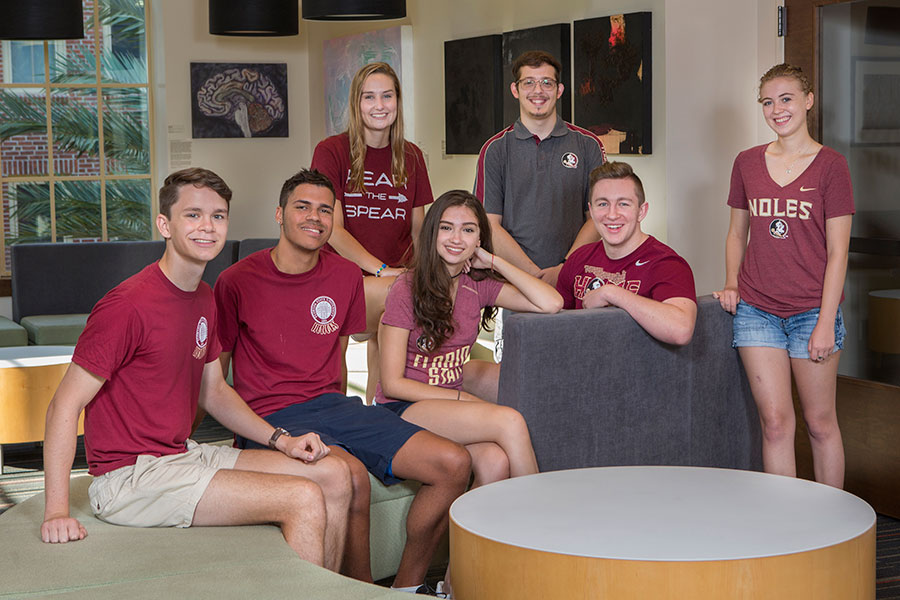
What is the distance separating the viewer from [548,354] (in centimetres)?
330

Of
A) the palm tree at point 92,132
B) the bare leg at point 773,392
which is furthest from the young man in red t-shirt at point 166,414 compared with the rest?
the palm tree at point 92,132

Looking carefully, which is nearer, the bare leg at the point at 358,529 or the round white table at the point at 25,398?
the bare leg at the point at 358,529

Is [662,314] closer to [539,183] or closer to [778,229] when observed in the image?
[778,229]

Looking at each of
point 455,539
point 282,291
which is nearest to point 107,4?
point 282,291

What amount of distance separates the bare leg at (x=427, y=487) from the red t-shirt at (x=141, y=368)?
66 centimetres

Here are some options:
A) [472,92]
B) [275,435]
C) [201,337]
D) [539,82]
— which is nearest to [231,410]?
[275,435]

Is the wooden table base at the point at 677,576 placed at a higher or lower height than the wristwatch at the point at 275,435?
lower

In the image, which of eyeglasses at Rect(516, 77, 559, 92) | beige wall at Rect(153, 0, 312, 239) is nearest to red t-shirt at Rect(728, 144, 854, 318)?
eyeglasses at Rect(516, 77, 559, 92)

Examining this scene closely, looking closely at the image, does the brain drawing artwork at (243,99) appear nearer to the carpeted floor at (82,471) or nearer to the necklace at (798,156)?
the carpeted floor at (82,471)

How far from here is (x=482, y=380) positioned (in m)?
3.77

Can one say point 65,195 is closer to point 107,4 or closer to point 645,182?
point 107,4

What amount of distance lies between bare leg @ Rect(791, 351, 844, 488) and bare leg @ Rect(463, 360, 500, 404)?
3.22 ft

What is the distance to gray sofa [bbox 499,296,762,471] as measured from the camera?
331 cm

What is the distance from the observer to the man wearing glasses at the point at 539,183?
4238mm
